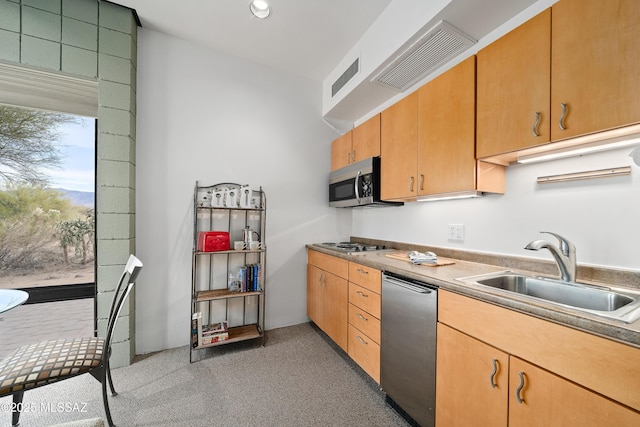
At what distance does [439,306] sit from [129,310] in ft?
7.72

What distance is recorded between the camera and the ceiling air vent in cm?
166

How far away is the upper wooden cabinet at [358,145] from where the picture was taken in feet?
7.63

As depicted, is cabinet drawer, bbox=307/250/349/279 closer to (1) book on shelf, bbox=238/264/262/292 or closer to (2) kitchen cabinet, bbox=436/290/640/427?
(1) book on shelf, bbox=238/264/262/292

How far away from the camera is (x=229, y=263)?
2549 millimetres

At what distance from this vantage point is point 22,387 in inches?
44.5

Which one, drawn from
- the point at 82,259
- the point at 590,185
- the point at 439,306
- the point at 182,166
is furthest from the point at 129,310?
the point at 590,185

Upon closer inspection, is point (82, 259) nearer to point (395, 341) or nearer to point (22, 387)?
point (22, 387)

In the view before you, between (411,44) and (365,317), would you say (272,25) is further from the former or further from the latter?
(365,317)

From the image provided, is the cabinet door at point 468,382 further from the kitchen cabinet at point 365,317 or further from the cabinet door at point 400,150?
the cabinet door at point 400,150

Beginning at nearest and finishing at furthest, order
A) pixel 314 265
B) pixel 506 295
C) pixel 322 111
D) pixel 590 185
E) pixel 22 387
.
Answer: pixel 506 295 → pixel 22 387 → pixel 590 185 → pixel 314 265 → pixel 322 111

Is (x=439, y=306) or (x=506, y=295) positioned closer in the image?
(x=506, y=295)

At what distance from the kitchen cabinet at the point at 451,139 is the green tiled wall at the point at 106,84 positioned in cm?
235

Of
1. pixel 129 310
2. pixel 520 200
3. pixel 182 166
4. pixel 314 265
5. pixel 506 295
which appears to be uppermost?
pixel 182 166

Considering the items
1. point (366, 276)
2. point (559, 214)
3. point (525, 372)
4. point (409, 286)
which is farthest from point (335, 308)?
point (559, 214)
